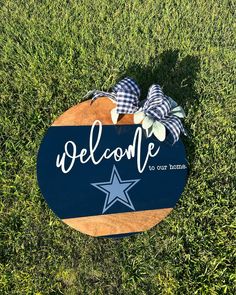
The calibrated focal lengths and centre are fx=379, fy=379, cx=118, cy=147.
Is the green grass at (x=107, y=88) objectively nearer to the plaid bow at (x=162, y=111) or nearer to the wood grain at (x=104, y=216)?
the wood grain at (x=104, y=216)

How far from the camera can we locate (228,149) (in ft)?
9.85

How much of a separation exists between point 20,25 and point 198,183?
2.15 metres

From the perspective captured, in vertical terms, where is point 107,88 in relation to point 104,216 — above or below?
above

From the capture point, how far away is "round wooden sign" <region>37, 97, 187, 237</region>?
8.24 ft

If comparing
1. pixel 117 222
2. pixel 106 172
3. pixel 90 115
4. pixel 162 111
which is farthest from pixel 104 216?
pixel 162 111

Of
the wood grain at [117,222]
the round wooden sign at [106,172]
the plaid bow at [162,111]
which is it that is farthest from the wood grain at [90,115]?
the wood grain at [117,222]

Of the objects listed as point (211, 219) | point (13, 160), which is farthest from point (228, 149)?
point (13, 160)

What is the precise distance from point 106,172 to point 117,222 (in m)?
0.34

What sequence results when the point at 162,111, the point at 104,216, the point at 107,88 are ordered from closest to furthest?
1. the point at 104,216
2. the point at 162,111
3. the point at 107,88

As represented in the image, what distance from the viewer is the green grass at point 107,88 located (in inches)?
101

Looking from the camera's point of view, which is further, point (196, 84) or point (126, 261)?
point (196, 84)

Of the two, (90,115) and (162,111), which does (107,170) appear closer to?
(90,115)

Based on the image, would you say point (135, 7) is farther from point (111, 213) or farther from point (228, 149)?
point (111, 213)

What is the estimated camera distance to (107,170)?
259 cm
